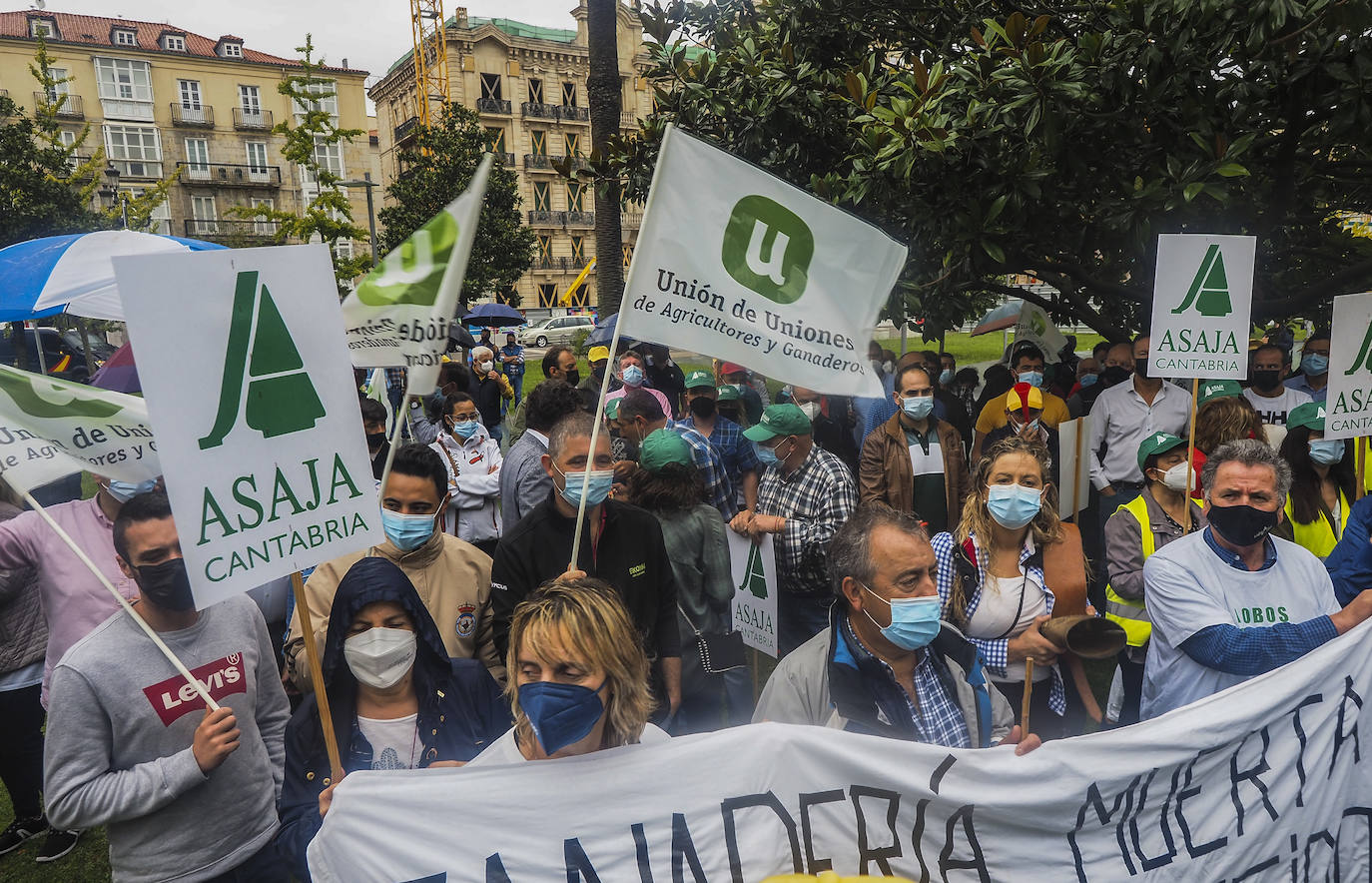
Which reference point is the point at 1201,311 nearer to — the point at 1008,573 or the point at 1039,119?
the point at 1039,119

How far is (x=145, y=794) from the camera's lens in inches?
102

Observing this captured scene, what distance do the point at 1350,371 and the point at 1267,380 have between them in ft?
8.29

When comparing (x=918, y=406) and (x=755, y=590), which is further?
(x=918, y=406)

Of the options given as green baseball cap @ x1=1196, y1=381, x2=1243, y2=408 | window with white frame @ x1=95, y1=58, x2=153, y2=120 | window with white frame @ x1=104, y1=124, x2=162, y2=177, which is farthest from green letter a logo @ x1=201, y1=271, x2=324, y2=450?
window with white frame @ x1=95, y1=58, x2=153, y2=120

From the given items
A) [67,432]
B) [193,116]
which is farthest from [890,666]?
[193,116]

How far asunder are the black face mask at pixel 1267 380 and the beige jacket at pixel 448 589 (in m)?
5.90

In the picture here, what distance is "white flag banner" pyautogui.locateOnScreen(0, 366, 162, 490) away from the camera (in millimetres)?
3113

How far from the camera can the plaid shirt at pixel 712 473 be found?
223 inches

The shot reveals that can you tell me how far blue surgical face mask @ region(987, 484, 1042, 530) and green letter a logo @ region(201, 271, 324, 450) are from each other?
2.57 m

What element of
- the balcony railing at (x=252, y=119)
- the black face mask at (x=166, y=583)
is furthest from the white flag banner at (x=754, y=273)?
the balcony railing at (x=252, y=119)

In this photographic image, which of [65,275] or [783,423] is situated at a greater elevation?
[65,275]

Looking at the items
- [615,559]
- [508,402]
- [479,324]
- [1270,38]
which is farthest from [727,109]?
[479,324]

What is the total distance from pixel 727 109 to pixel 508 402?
8.14m

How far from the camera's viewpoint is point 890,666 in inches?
112
